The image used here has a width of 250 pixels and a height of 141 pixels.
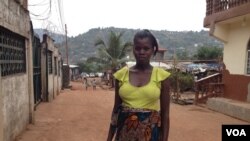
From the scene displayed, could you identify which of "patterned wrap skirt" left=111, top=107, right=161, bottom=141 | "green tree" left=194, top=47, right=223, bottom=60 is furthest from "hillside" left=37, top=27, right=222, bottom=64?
"patterned wrap skirt" left=111, top=107, right=161, bottom=141

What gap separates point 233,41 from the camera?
47.7ft

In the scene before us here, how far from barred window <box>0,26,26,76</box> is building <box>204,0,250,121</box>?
659 centimetres

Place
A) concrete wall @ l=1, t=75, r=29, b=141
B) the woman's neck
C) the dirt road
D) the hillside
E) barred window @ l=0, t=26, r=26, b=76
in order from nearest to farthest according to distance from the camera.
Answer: the woman's neck, concrete wall @ l=1, t=75, r=29, b=141, barred window @ l=0, t=26, r=26, b=76, the dirt road, the hillside

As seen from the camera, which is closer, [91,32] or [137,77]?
[137,77]

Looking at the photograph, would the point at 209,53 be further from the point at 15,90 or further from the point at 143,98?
the point at 143,98

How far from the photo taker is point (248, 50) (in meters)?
13.4

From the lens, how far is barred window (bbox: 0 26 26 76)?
7414mm

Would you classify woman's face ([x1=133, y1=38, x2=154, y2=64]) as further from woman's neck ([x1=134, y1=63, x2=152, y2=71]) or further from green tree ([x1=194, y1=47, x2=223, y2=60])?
green tree ([x1=194, y1=47, x2=223, y2=60])

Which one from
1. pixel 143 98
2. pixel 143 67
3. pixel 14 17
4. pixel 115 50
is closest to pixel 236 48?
pixel 14 17

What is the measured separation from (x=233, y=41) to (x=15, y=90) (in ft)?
30.1

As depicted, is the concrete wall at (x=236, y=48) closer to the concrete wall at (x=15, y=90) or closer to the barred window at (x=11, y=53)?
the concrete wall at (x=15, y=90)

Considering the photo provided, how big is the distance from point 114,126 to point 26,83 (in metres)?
7.22

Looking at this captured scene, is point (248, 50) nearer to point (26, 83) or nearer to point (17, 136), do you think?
point (26, 83)

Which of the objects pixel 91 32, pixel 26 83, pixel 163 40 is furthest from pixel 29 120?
pixel 91 32
